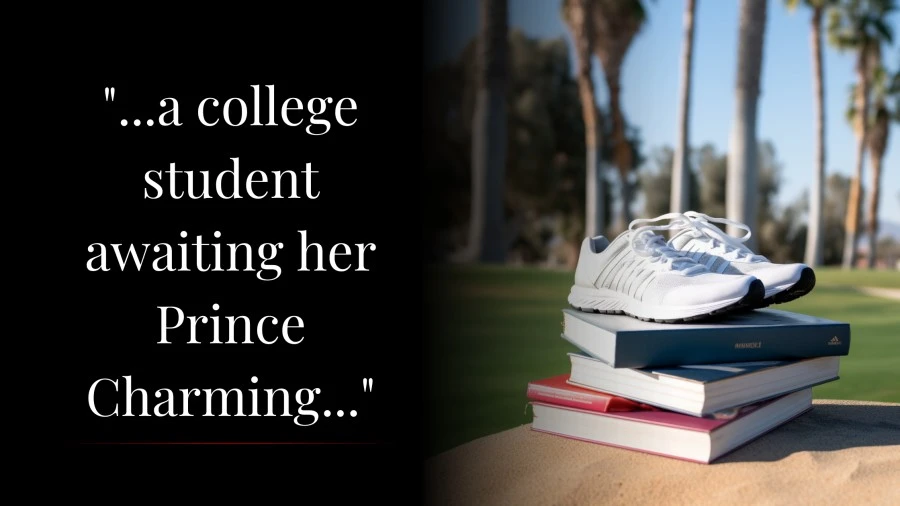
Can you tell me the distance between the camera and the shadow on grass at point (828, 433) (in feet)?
3.73

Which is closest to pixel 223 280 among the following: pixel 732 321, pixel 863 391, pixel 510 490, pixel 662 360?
pixel 510 490

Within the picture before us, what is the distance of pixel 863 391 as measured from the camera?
169cm

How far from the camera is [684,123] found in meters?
8.83

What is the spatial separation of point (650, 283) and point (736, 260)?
217 millimetres

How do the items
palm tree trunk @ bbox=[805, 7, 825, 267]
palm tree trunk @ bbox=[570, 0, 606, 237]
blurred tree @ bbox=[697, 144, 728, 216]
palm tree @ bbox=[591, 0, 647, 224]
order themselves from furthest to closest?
blurred tree @ bbox=[697, 144, 728, 216] < palm tree trunk @ bbox=[805, 7, 825, 267] < palm tree @ bbox=[591, 0, 647, 224] < palm tree trunk @ bbox=[570, 0, 606, 237]

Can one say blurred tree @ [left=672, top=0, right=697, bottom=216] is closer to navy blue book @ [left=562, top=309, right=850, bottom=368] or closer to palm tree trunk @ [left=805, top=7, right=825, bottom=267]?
palm tree trunk @ [left=805, top=7, right=825, bottom=267]

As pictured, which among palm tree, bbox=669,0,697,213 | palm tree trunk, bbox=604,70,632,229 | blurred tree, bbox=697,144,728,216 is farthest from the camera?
blurred tree, bbox=697,144,728,216

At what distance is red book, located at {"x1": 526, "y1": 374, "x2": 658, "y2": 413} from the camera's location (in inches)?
46.6

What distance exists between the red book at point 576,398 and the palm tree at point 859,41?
49.0 ft

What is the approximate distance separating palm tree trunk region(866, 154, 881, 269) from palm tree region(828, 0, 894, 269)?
85cm

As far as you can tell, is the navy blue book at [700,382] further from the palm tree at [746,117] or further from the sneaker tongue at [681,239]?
the palm tree at [746,117]

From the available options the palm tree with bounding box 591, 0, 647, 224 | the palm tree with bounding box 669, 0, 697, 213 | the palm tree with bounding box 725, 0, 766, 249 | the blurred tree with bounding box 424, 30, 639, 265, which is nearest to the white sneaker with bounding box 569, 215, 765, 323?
the blurred tree with bounding box 424, 30, 639, 265

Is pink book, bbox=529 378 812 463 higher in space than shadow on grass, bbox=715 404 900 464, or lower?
higher

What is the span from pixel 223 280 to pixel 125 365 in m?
0.19
